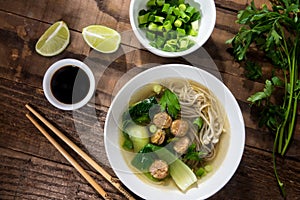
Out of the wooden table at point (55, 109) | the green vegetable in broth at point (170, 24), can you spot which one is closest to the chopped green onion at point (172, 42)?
the green vegetable in broth at point (170, 24)

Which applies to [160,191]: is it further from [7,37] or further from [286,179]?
[7,37]

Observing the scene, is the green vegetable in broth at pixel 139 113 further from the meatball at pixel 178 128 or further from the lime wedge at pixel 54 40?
the lime wedge at pixel 54 40

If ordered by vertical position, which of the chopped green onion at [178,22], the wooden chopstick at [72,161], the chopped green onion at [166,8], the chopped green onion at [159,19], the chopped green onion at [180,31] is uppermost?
the chopped green onion at [166,8]

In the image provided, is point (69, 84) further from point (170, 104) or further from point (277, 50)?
point (277, 50)

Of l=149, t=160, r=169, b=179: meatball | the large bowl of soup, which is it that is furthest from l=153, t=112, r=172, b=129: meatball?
l=149, t=160, r=169, b=179: meatball

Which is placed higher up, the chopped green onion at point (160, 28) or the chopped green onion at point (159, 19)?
the chopped green onion at point (159, 19)
